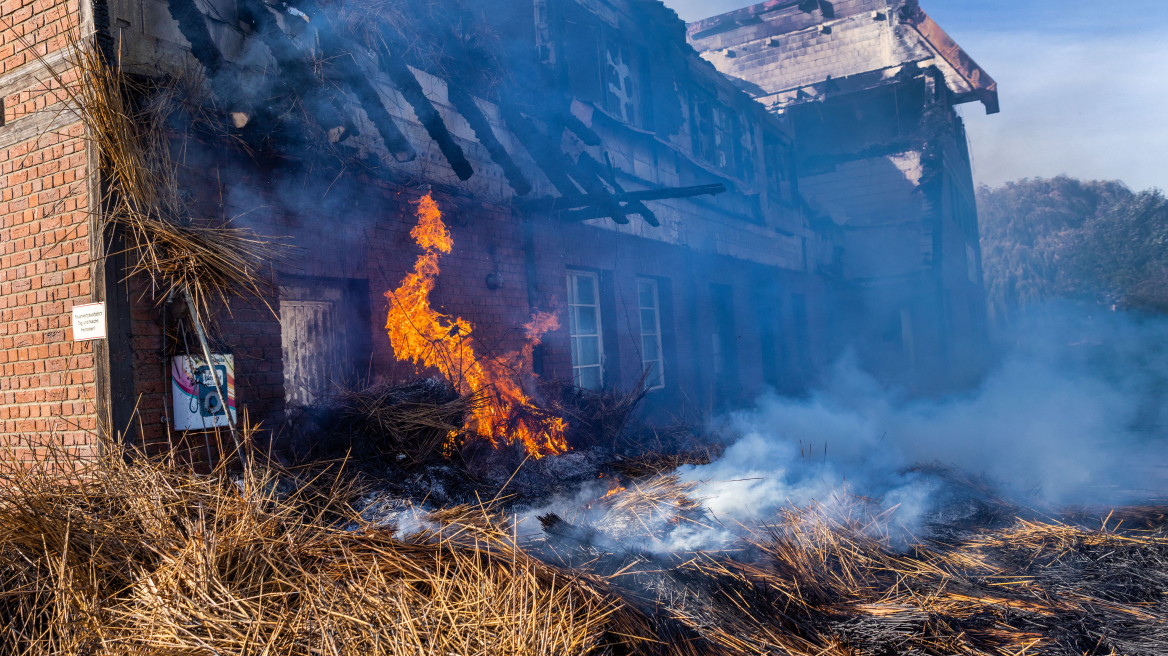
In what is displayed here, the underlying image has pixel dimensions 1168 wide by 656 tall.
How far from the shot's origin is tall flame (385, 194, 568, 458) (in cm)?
605

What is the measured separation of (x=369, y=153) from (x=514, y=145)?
240 cm

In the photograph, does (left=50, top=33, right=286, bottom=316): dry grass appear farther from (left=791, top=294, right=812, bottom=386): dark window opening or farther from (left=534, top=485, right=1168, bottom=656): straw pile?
(left=791, top=294, right=812, bottom=386): dark window opening

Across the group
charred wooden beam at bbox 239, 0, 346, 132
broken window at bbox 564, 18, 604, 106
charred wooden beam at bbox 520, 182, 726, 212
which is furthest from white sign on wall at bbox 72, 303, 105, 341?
broken window at bbox 564, 18, 604, 106

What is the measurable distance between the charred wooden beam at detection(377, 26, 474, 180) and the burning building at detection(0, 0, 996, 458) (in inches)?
1.0

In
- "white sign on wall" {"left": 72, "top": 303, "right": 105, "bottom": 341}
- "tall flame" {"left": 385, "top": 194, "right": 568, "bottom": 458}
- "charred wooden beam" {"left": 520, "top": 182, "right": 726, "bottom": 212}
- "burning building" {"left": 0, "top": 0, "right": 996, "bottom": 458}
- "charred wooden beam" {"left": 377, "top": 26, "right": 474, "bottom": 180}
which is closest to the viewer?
"white sign on wall" {"left": 72, "top": 303, "right": 105, "bottom": 341}

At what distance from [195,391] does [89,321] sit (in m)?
0.72

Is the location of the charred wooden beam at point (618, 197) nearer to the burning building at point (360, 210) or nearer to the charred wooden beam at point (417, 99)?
the burning building at point (360, 210)

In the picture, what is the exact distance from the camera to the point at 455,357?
21.0 feet

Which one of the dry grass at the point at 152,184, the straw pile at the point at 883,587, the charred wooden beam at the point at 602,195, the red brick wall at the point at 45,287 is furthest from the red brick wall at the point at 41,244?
the charred wooden beam at the point at 602,195

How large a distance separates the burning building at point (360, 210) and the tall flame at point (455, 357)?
0.03 meters

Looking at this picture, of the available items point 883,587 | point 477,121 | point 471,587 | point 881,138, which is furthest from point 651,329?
point 881,138

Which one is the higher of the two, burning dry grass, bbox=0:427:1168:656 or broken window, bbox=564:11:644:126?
broken window, bbox=564:11:644:126

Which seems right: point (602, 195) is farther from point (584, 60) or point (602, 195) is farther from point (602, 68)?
point (602, 68)

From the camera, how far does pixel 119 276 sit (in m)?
4.27
